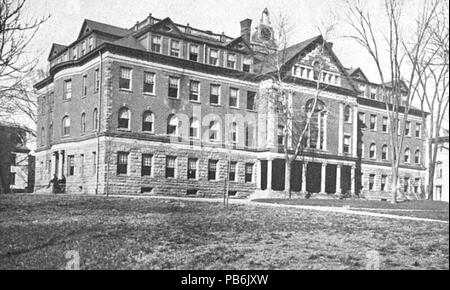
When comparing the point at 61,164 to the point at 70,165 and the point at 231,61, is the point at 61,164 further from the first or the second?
the point at 231,61

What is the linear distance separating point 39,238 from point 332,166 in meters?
27.7

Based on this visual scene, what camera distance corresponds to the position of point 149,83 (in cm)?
1727

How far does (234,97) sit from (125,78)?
4712mm

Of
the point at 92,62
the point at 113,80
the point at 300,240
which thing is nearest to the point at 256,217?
the point at 300,240

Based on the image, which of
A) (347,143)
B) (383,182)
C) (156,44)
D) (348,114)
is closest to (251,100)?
(156,44)

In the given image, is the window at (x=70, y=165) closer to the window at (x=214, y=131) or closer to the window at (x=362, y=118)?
the window at (x=214, y=131)

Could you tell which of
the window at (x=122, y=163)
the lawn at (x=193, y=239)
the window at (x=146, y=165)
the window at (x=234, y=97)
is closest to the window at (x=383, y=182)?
the window at (x=234, y=97)

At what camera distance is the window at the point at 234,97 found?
53.0ft

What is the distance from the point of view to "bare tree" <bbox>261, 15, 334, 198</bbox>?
21281 millimetres

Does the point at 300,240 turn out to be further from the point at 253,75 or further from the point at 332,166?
the point at 332,166

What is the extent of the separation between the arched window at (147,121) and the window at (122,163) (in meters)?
1.17

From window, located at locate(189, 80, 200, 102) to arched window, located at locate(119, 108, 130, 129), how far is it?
2708mm

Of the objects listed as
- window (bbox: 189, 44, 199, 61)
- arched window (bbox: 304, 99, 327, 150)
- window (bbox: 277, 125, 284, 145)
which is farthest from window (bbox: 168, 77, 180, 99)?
arched window (bbox: 304, 99, 327, 150)

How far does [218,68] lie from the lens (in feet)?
60.1
